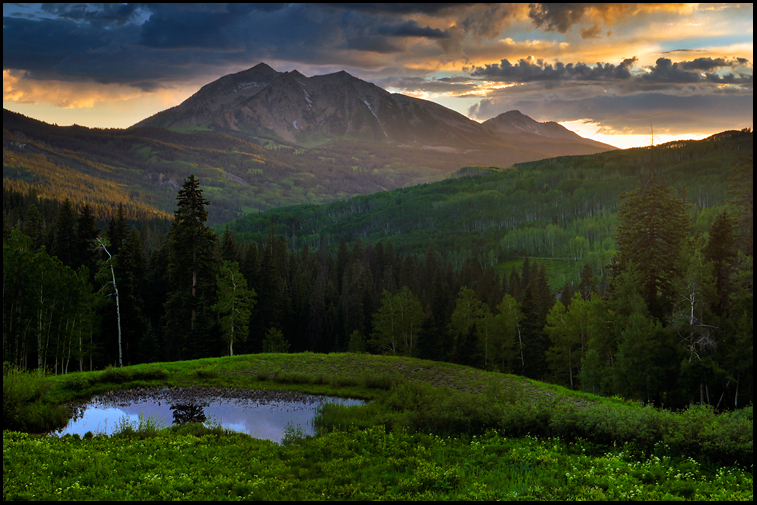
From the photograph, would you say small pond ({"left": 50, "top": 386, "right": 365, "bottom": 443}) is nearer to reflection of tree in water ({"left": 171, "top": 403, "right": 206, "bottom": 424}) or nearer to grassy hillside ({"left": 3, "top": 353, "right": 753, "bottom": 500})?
reflection of tree in water ({"left": 171, "top": 403, "right": 206, "bottom": 424})

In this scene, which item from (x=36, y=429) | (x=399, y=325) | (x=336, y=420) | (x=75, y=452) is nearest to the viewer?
(x=75, y=452)

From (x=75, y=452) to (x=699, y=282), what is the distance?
32.3 metres

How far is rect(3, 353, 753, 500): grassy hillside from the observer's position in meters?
12.8

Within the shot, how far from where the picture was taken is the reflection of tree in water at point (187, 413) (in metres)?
23.6

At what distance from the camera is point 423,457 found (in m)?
16.2

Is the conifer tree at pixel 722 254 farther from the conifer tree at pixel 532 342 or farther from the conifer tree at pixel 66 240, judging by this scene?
the conifer tree at pixel 66 240

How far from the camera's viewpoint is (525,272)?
10675 centimetres

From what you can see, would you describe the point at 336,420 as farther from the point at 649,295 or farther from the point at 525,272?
the point at 525,272

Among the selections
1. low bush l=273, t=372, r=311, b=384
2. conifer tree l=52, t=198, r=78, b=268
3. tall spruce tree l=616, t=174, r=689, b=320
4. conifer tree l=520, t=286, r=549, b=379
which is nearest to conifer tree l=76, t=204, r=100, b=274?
conifer tree l=52, t=198, r=78, b=268

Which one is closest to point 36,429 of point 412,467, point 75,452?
point 75,452

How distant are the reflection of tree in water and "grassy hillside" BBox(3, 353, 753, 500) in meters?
2.50

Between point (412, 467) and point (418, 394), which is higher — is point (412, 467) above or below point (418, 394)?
above

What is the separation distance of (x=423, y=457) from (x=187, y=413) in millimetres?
14340

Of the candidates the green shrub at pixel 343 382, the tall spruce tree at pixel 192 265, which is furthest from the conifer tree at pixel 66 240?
the green shrub at pixel 343 382
